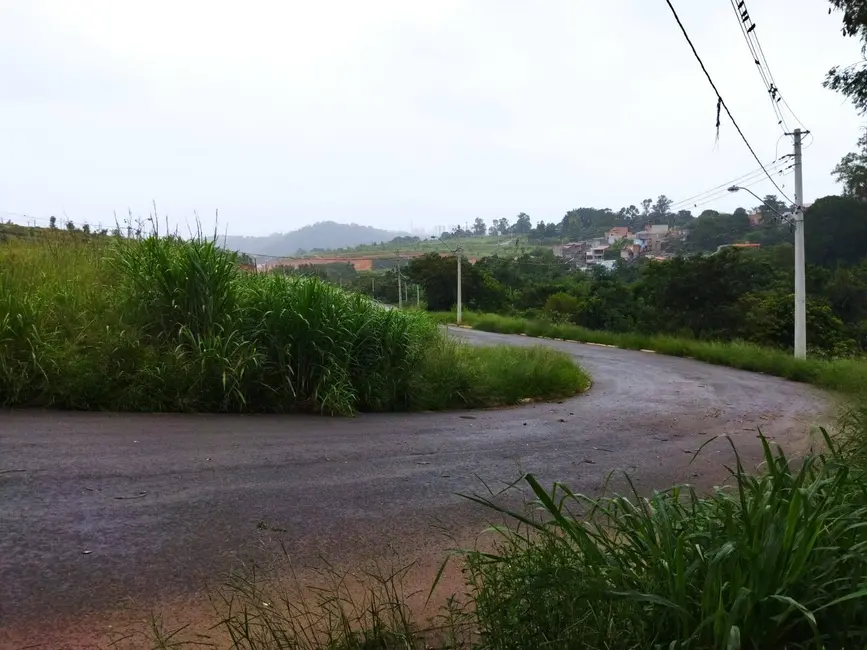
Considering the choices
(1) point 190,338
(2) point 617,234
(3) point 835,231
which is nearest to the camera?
(1) point 190,338

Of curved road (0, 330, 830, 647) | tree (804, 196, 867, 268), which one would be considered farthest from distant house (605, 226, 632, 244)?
curved road (0, 330, 830, 647)

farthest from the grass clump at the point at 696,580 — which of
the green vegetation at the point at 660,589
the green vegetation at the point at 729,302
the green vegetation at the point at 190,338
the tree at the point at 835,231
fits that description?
the tree at the point at 835,231

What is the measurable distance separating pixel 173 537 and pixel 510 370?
8713mm

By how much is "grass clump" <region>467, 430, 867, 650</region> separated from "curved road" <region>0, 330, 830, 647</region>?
1.53 m

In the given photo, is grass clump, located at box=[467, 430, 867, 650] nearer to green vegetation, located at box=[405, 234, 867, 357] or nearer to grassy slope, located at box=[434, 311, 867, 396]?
grassy slope, located at box=[434, 311, 867, 396]

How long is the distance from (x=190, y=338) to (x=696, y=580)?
6930 mm

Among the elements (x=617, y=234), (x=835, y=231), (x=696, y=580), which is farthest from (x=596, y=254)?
(x=696, y=580)

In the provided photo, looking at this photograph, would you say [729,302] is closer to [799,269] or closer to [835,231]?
[835,231]

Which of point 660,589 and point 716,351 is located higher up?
→ point 660,589

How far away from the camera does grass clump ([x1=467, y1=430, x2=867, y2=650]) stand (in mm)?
2266

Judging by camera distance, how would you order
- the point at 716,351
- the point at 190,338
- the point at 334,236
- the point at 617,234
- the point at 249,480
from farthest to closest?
1. the point at 334,236
2. the point at 617,234
3. the point at 716,351
4. the point at 190,338
5. the point at 249,480

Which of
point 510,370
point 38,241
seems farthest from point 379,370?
point 38,241

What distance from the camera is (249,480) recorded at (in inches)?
204

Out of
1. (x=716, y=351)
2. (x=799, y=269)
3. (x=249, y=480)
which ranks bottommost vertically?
(x=716, y=351)
